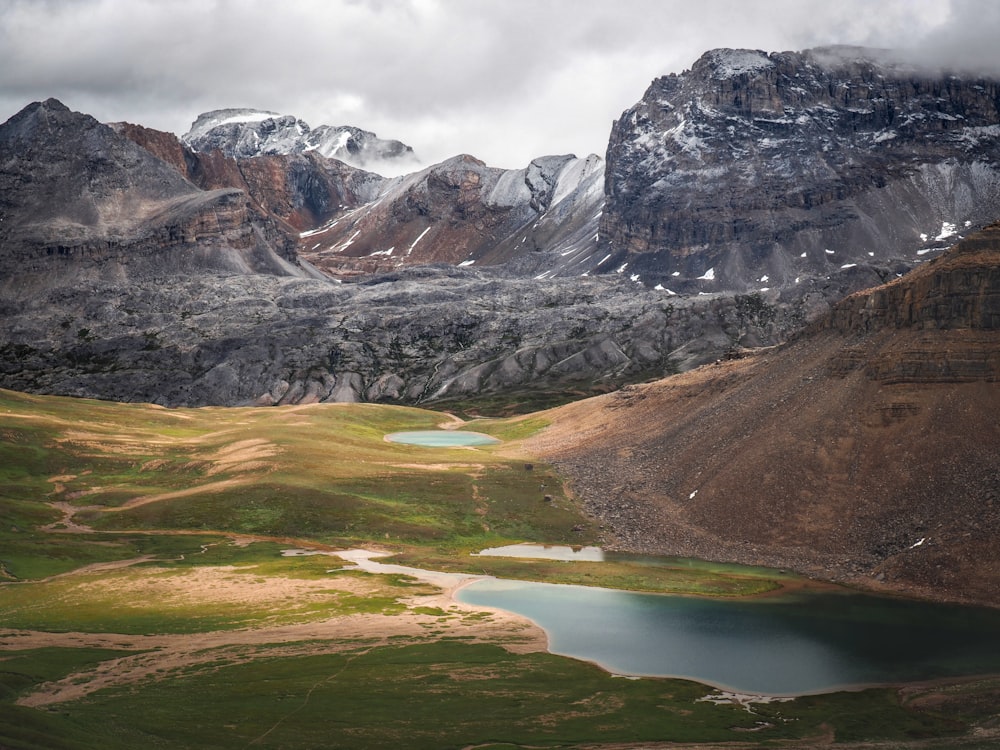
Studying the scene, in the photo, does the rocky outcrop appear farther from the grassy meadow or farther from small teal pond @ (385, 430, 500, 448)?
small teal pond @ (385, 430, 500, 448)

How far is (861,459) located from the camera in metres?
101

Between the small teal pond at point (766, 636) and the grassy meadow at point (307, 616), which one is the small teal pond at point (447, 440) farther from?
the small teal pond at point (766, 636)

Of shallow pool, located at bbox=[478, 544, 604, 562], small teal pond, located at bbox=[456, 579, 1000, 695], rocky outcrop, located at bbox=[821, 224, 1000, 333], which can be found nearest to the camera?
small teal pond, located at bbox=[456, 579, 1000, 695]

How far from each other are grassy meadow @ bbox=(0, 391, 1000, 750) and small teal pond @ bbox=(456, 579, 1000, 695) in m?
3.15

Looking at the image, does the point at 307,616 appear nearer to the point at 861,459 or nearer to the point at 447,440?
the point at 861,459

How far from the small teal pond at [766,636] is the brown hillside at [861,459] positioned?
27.3 ft

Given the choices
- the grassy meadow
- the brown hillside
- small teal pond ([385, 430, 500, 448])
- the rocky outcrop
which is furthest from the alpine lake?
small teal pond ([385, 430, 500, 448])

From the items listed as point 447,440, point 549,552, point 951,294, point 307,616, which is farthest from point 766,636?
point 447,440

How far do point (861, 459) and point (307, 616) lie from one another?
197 ft

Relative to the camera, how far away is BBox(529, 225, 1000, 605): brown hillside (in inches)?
3514

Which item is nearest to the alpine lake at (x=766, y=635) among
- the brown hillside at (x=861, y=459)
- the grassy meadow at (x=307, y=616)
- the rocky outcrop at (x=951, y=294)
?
the grassy meadow at (x=307, y=616)

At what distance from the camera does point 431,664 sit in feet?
210

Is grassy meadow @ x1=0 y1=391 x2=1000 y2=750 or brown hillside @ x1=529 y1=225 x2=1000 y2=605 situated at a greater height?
brown hillside @ x1=529 y1=225 x2=1000 y2=605

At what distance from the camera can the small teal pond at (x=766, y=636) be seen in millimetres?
64750
